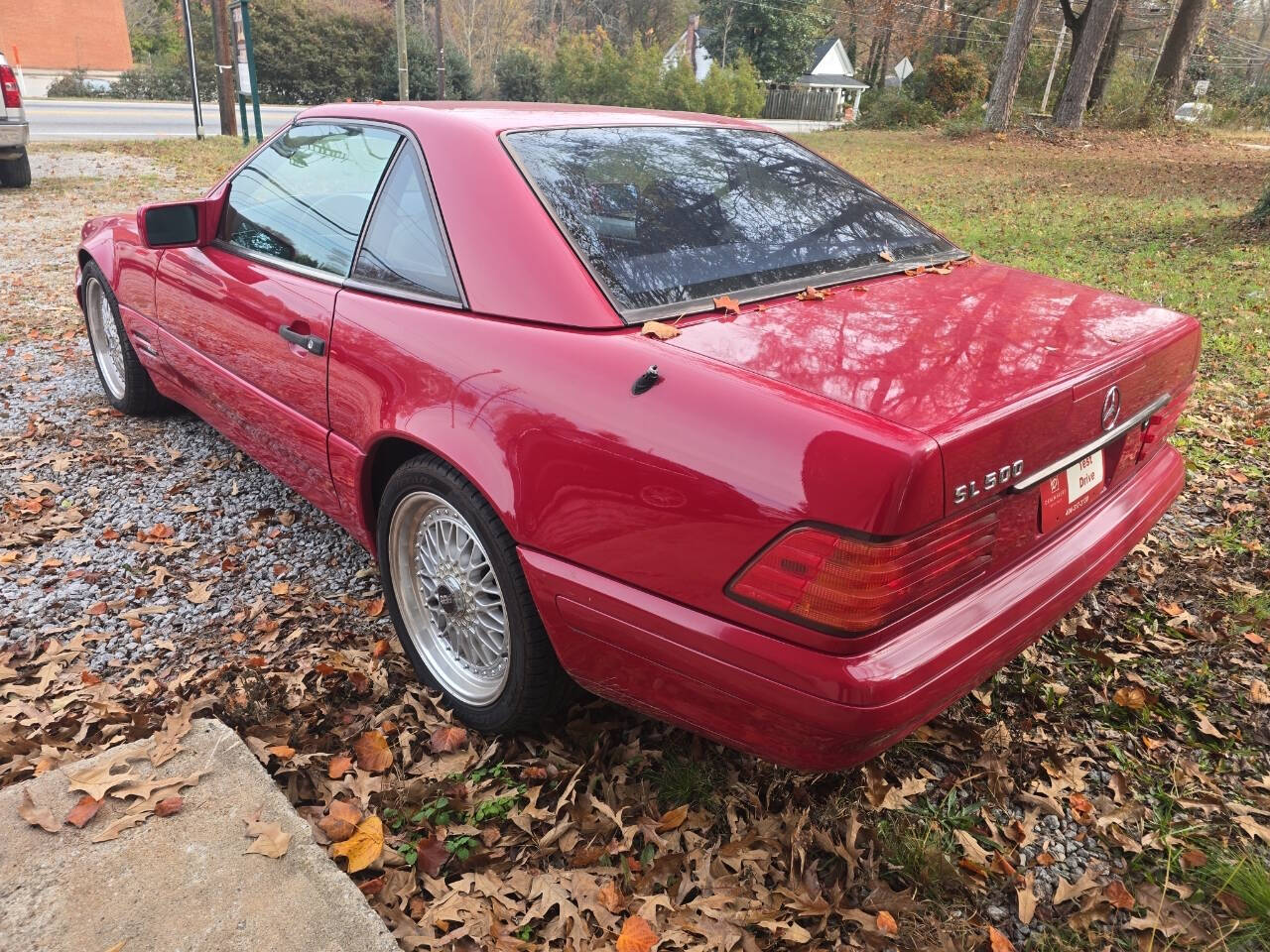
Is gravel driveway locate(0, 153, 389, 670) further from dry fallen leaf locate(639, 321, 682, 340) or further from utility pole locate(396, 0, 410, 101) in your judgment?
utility pole locate(396, 0, 410, 101)

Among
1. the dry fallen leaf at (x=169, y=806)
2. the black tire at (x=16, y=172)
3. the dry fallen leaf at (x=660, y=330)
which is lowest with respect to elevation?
the dry fallen leaf at (x=169, y=806)

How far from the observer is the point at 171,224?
3191 mm

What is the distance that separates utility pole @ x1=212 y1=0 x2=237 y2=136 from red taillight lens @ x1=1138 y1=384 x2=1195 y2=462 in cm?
1822

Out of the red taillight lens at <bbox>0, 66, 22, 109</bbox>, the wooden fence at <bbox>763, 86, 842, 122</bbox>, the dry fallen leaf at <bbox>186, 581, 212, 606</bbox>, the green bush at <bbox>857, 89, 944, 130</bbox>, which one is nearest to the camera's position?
the dry fallen leaf at <bbox>186, 581, 212, 606</bbox>

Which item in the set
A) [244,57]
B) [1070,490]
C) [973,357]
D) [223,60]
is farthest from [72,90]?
[1070,490]

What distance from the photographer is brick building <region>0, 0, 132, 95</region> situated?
36125mm

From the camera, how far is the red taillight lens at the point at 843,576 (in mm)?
1583

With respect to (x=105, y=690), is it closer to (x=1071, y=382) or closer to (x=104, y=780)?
(x=104, y=780)

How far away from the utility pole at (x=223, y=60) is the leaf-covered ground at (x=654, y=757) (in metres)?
15.5

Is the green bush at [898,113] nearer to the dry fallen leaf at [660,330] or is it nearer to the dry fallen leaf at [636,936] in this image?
the dry fallen leaf at [660,330]

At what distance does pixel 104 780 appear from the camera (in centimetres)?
214

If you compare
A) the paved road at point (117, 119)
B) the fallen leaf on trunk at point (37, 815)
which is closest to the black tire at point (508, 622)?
the fallen leaf on trunk at point (37, 815)

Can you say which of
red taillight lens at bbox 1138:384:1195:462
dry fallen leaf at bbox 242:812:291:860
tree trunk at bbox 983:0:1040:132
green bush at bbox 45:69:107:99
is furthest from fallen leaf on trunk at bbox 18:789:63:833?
green bush at bbox 45:69:107:99

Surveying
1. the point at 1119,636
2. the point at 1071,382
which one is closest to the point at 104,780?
the point at 1071,382
